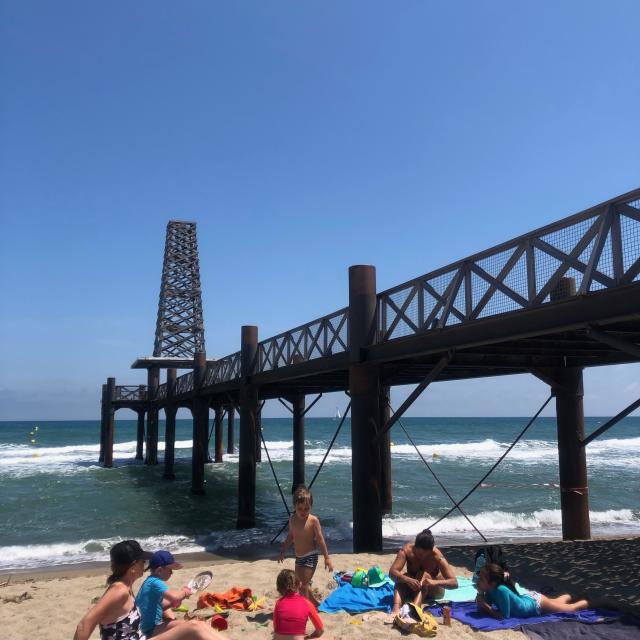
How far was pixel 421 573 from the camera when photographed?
6359 mm

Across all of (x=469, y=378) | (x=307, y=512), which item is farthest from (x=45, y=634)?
(x=469, y=378)

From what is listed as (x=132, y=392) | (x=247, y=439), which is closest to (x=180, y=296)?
(x=132, y=392)

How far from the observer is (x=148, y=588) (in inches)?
198

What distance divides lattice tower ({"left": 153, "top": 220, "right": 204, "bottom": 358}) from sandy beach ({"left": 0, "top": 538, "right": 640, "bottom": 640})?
3358 cm

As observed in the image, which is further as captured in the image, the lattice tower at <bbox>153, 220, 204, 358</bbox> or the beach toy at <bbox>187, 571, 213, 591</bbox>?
the lattice tower at <bbox>153, 220, 204, 358</bbox>

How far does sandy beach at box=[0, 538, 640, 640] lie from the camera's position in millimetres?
5965

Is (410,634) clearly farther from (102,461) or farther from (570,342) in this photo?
(102,461)

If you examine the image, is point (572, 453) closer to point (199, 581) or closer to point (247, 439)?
point (199, 581)

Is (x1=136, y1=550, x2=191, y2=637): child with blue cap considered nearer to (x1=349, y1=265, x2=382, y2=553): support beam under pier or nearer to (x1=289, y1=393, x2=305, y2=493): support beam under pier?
(x1=349, y1=265, x2=382, y2=553): support beam under pier

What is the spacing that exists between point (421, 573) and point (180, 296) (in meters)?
42.4

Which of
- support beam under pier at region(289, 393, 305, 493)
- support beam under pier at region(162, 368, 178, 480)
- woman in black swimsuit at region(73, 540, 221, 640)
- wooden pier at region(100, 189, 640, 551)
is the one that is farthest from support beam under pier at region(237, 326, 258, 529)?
support beam under pier at region(162, 368, 178, 480)

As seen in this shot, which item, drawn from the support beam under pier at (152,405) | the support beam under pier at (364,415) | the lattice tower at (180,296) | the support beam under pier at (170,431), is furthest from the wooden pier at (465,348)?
the lattice tower at (180,296)

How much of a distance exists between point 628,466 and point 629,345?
38.4 metres

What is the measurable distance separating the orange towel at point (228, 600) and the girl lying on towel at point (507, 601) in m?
2.51
